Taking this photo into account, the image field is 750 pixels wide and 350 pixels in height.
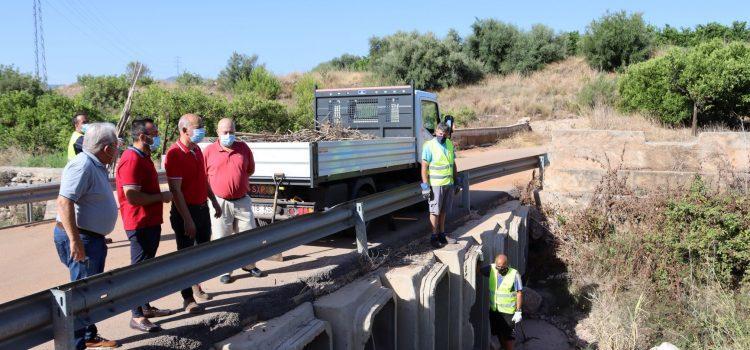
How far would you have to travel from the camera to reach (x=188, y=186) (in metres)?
5.13

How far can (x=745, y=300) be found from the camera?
25.7 feet

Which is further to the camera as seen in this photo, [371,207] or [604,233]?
[604,233]

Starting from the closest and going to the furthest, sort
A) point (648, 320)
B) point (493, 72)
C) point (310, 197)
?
point (310, 197), point (648, 320), point (493, 72)

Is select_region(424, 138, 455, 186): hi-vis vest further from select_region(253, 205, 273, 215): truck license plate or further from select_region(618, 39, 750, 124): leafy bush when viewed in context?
select_region(618, 39, 750, 124): leafy bush

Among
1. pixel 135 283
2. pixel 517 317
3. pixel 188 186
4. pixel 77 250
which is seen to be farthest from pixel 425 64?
pixel 135 283

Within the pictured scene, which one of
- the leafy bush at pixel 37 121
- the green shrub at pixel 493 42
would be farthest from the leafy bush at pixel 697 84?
the green shrub at pixel 493 42

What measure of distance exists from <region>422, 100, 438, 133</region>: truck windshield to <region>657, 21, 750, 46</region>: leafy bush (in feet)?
121

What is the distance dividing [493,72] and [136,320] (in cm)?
4361

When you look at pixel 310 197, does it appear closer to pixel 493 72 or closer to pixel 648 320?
pixel 648 320

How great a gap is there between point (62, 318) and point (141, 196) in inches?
65.0

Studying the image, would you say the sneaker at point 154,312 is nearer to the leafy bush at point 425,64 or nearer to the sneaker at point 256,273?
the sneaker at point 256,273

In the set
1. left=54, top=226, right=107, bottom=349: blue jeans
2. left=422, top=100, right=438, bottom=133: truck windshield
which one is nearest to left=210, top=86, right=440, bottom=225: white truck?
left=422, top=100, right=438, bottom=133: truck windshield

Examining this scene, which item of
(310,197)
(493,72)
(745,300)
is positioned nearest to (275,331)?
(310,197)

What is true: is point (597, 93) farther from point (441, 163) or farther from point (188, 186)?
point (188, 186)
